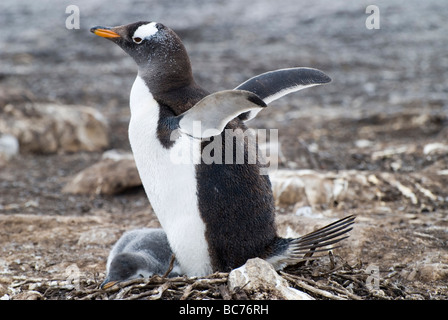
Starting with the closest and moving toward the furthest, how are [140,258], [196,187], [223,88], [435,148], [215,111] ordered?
[215,111] → [196,187] → [140,258] → [435,148] → [223,88]

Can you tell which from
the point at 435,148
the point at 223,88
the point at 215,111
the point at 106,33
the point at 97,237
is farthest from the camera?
→ the point at 223,88

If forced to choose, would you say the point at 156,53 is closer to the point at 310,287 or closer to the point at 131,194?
the point at 310,287

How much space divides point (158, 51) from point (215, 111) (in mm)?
862

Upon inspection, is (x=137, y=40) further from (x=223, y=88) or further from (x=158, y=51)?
(x=223, y=88)

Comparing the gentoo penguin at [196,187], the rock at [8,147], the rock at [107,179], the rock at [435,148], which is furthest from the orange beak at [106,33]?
the rock at [435,148]

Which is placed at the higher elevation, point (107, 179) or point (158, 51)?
point (158, 51)

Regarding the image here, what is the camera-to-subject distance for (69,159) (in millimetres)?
8602

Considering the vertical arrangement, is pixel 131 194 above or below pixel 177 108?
below

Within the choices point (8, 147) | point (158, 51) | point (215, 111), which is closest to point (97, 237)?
point (158, 51)

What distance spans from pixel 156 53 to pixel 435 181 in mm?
3507

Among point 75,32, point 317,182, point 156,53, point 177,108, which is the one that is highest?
point 75,32

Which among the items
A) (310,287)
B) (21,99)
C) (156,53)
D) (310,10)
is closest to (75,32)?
(310,10)

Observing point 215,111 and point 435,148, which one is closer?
point 215,111

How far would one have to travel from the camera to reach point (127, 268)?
148 inches
